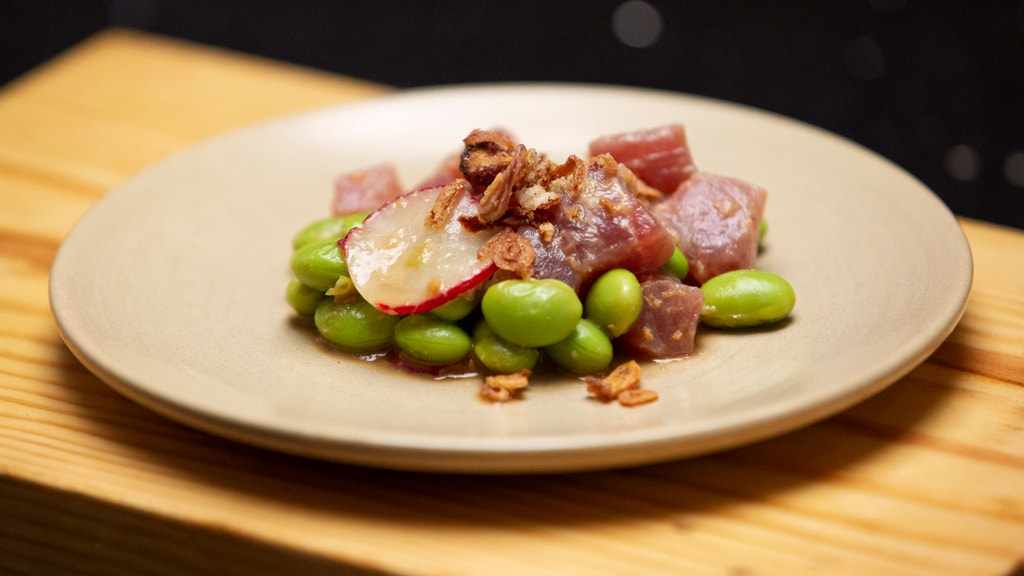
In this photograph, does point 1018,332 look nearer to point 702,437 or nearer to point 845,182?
point 845,182

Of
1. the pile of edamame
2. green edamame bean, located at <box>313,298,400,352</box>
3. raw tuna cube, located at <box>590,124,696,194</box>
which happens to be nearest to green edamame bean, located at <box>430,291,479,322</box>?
the pile of edamame

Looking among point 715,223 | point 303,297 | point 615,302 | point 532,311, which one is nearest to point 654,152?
point 715,223

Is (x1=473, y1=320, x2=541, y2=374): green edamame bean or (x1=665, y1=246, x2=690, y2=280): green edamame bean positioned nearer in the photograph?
(x1=473, y1=320, x2=541, y2=374): green edamame bean

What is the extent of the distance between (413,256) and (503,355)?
30cm

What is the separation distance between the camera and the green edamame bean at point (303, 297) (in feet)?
8.27

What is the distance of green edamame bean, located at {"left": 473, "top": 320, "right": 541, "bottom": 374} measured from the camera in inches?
89.7

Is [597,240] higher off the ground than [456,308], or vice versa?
[597,240]

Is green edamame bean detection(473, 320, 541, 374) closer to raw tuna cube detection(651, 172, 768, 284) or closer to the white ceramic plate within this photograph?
the white ceramic plate

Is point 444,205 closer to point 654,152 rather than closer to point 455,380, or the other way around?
point 455,380

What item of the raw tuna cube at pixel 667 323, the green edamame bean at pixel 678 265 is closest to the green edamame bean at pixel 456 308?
the raw tuna cube at pixel 667 323

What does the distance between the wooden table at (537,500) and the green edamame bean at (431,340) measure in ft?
1.10

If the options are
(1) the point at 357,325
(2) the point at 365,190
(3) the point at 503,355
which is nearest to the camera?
(3) the point at 503,355

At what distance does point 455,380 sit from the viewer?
232cm

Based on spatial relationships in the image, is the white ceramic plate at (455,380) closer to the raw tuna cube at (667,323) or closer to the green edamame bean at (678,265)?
the raw tuna cube at (667,323)
